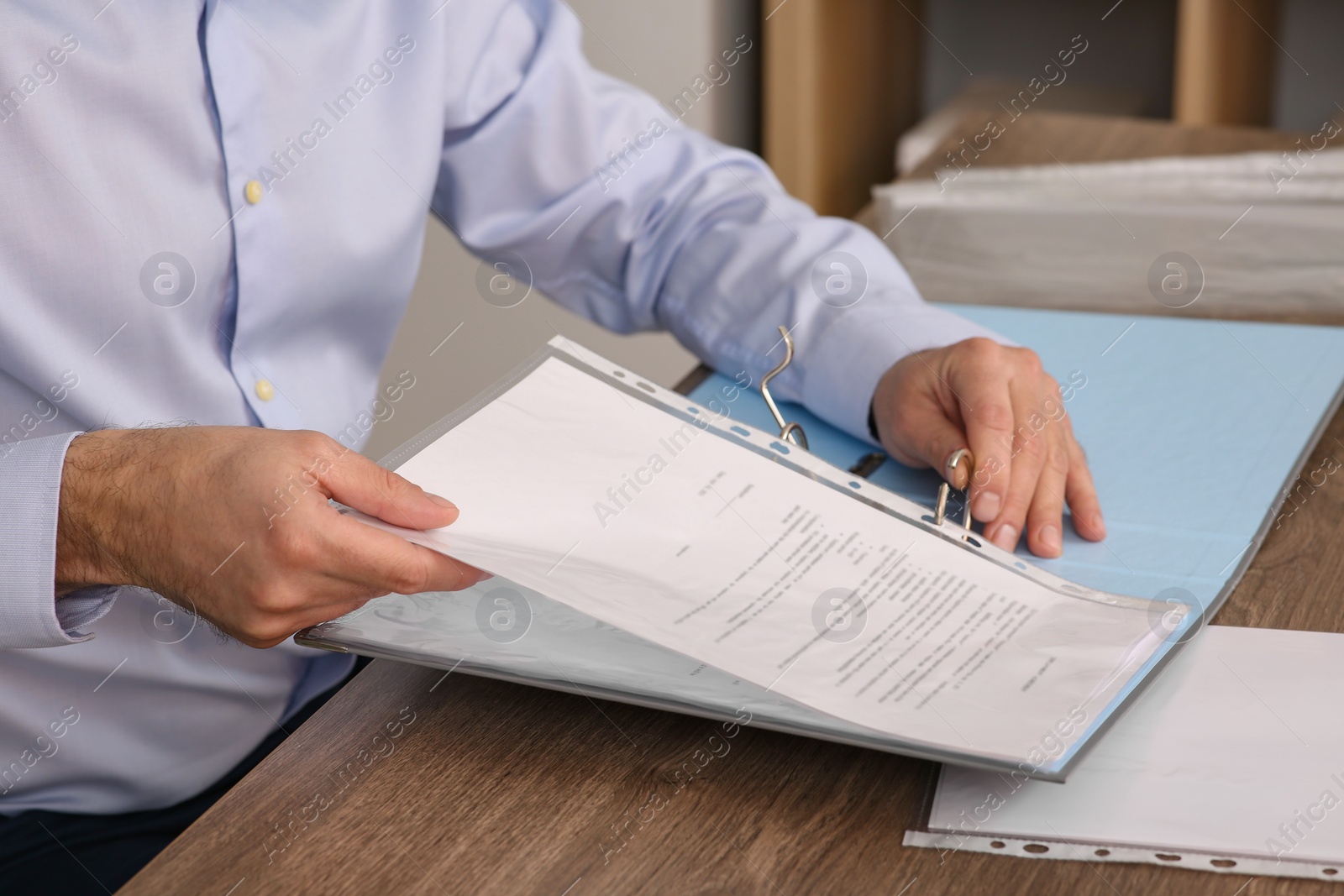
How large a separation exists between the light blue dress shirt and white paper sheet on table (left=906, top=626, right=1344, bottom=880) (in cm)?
36

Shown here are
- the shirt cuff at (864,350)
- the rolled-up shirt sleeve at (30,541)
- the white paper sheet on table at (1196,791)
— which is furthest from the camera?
the shirt cuff at (864,350)

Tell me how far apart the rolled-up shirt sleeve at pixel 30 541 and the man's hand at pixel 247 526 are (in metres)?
0.01

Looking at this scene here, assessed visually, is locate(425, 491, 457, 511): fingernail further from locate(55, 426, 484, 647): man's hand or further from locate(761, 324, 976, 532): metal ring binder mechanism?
locate(761, 324, 976, 532): metal ring binder mechanism

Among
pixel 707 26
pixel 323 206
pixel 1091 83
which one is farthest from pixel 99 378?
pixel 1091 83

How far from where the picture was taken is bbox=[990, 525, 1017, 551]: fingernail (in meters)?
0.72

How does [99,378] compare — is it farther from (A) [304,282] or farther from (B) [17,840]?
(B) [17,840]

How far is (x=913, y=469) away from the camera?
0.84 metres

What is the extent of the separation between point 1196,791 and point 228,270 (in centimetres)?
68

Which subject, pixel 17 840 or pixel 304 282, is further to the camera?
pixel 304 282

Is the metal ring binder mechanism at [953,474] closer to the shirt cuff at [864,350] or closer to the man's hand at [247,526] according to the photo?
the shirt cuff at [864,350]

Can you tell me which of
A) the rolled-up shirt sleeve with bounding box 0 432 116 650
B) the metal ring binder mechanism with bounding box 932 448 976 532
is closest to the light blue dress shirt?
the rolled-up shirt sleeve with bounding box 0 432 116 650

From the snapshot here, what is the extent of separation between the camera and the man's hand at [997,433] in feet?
2.38

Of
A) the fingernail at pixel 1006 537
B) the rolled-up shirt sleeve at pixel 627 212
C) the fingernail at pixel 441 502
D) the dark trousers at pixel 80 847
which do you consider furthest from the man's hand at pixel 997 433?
the dark trousers at pixel 80 847

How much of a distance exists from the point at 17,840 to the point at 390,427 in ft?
4.40
